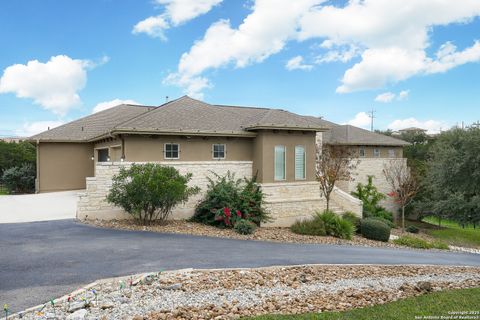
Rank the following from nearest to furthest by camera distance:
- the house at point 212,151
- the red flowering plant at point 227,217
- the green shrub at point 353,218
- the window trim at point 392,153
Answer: the red flowering plant at point 227,217 < the house at point 212,151 < the green shrub at point 353,218 < the window trim at point 392,153

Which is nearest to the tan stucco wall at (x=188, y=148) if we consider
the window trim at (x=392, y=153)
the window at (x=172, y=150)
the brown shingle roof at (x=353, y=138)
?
the window at (x=172, y=150)

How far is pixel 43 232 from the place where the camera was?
1159cm

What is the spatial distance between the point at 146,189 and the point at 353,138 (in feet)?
69.0

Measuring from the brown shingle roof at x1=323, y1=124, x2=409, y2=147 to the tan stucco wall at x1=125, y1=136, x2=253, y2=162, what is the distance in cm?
1074

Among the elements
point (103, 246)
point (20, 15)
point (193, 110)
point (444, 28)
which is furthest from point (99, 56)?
point (444, 28)

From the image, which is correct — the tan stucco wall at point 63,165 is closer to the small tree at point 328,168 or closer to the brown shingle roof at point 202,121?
the brown shingle roof at point 202,121

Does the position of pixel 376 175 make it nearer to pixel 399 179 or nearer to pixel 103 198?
pixel 399 179

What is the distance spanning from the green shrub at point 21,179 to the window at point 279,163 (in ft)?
62.3

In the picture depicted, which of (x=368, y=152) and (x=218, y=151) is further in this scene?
(x=368, y=152)

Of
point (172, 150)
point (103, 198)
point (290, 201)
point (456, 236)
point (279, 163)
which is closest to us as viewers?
point (103, 198)

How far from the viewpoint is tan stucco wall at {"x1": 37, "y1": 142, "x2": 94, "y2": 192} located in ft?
→ 74.9

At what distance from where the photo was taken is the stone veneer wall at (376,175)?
94.0 ft

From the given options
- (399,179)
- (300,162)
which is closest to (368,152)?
(399,179)

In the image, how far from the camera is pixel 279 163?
19.1 meters
